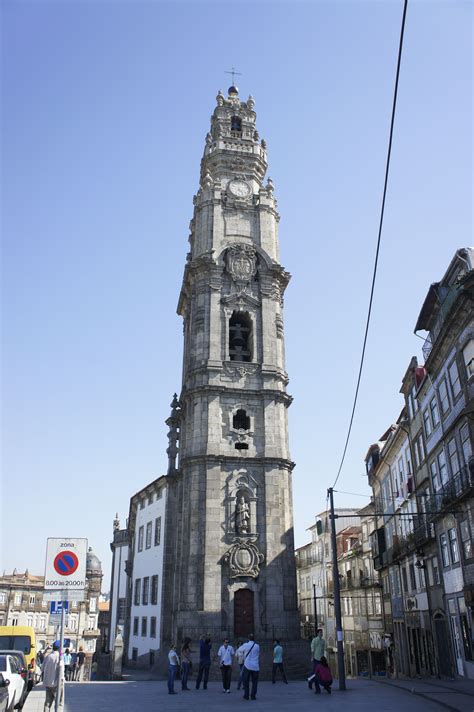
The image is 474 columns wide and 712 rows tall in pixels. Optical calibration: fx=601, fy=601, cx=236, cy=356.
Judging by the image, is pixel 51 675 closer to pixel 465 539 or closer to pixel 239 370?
pixel 465 539

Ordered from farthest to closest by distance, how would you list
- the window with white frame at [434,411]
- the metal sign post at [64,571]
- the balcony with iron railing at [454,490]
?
the window with white frame at [434,411], the balcony with iron railing at [454,490], the metal sign post at [64,571]

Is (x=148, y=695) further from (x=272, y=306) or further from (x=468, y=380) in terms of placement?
(x=272, y=306)

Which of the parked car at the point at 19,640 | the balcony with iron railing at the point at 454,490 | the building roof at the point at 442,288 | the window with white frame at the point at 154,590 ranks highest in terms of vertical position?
the building roof at the point at 442,288

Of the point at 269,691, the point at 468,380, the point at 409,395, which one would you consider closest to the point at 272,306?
the point at 409,395

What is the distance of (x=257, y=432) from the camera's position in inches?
1367

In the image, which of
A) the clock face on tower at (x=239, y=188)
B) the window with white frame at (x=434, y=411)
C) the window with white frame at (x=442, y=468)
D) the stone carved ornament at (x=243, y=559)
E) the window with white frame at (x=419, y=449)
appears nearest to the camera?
the window with white frame at (x=442, y=468)

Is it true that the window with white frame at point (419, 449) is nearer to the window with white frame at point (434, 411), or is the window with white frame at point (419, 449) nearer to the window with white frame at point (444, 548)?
the window with white frame at point (434, 411)

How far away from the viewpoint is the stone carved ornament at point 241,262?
38.7 meters

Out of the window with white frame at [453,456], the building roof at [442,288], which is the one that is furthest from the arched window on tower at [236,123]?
the window with white frame at [453,456]

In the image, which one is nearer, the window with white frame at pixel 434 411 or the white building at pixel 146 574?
the window with white frame at pixel 434 411

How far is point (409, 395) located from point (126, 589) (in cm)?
3123

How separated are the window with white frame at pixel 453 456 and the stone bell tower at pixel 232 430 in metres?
12.4

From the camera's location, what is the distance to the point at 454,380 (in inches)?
891

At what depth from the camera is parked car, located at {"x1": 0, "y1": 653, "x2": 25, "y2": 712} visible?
13.4 meters
